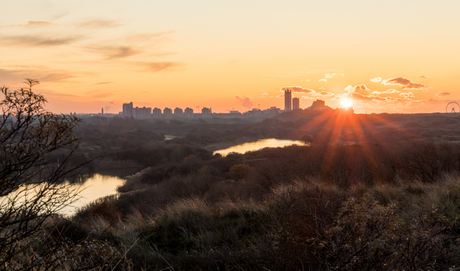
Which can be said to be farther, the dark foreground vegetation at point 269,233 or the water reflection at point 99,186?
the water reflection at point 99,186

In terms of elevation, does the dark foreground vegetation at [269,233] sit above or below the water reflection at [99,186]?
above

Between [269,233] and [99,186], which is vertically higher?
[269,233]

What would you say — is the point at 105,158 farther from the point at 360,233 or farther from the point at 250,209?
the point at 360,233

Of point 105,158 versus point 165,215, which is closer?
point 165,215

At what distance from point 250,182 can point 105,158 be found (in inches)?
2467

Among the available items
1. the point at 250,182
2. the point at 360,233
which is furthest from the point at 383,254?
the point at 250,182

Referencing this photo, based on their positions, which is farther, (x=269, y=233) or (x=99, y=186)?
(x=99, y=186)

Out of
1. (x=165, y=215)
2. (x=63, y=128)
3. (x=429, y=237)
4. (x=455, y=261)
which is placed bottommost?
(x=165, y=215)

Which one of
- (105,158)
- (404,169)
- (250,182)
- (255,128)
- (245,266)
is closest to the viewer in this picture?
(245,266)

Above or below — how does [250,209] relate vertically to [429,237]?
below

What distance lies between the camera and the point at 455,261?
16.6 ft

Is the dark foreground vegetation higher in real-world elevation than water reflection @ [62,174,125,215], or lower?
higher

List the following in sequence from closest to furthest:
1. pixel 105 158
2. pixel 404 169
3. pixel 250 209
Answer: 1. pixel 250 209
2. pixel 404 169
3. pixel 105 158

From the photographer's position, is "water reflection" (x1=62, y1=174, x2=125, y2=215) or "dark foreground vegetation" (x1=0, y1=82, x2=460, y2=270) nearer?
"dark foreground vegetation" (x1=0, y1=82, x2=460, y2=270)
